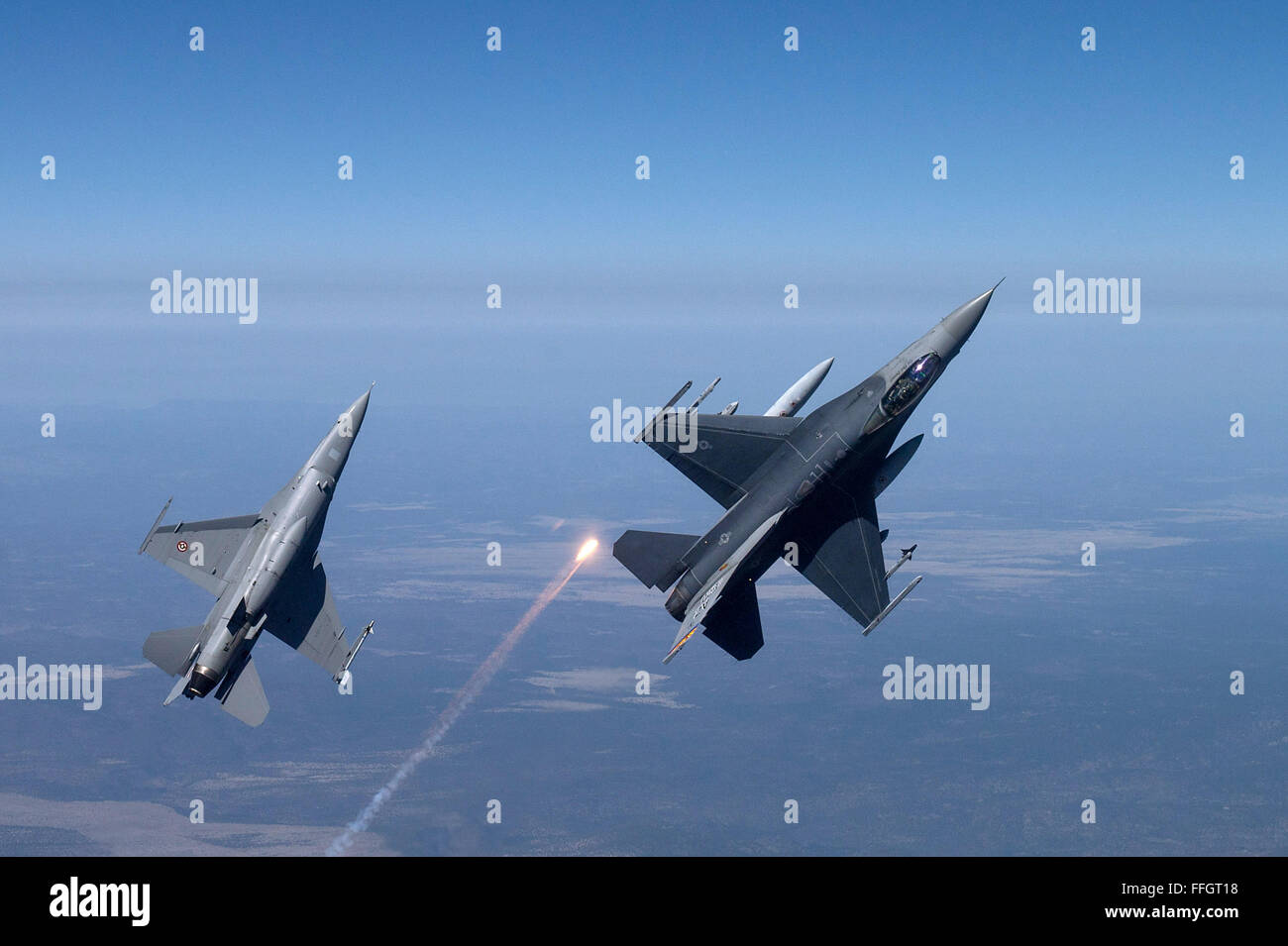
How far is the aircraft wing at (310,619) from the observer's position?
49.6 metres

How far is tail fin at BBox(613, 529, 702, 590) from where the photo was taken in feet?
148

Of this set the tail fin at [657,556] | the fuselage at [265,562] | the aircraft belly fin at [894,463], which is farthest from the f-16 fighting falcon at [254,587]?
the aircraft belly fin at [894,463]

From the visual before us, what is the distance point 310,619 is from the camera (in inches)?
1991

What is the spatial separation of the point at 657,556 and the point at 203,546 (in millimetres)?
22584

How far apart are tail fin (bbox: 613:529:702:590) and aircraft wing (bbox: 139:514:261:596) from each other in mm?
18845

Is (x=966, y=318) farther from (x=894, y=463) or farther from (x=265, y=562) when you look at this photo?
(x=265, y=562)

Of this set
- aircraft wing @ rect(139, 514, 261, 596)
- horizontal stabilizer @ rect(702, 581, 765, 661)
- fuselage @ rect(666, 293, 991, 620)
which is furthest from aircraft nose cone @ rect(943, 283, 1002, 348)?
aircraft wing @ rect(139, 514, 261, 596)

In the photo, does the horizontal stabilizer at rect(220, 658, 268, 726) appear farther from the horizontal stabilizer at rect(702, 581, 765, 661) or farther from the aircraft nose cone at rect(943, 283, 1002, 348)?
the aircraft nose cone at rect(943, 283, 1002, 348)

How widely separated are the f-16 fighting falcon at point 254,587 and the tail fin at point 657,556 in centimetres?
1367

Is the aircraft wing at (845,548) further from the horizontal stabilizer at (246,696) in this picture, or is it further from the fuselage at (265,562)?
the horizontal stabilizer at (246,696)
